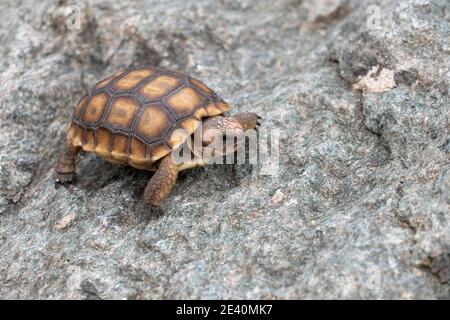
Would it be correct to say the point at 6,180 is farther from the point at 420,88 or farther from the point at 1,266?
the point at 420,88

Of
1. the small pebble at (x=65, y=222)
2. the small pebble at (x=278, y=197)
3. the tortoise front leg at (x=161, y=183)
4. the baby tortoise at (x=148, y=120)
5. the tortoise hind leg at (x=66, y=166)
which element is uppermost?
the baby tortoise at (x=148, y=120)

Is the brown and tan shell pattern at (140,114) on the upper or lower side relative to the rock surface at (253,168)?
upper

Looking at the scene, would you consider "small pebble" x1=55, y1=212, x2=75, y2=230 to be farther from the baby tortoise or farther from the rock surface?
the baby tortoise

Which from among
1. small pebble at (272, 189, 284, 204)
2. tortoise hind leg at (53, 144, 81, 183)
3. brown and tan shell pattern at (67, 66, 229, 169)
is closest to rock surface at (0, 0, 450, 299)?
small pebble at (272, 189, 284, 204)

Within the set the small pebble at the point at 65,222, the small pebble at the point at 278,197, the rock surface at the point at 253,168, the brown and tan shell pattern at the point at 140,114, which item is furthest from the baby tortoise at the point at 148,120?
the small pebble at the point at 278,197

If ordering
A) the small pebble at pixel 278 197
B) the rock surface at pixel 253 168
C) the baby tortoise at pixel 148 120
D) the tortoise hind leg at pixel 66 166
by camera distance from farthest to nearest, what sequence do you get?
1. the tortoise hind leg at pixel 66 166
2. the baby tortoise at pixel 148 120
3. the small pebble at pixel 278 197
4. the rock surface at pixel 253 168

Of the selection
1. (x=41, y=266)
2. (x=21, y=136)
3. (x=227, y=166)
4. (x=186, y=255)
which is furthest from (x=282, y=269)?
(x=21, y=136)

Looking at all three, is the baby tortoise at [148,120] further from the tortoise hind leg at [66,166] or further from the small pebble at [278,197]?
the small pebble at [278,197]
